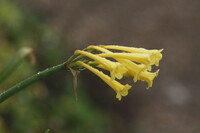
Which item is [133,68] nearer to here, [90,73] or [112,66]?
[112,66]

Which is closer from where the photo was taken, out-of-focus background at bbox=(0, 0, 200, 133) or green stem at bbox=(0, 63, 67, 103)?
green stem at bbox=(0, 63, 67, 103)

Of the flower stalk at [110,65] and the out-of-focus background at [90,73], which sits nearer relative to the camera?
the flower stalk at [110,65]

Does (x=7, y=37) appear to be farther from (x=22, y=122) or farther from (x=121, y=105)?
(x=121, y=105)

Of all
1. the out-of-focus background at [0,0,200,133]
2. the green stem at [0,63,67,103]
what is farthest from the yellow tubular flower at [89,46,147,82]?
the out-of-focus background at [0,0,200,133]

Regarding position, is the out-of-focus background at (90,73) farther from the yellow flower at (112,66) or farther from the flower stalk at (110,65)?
the yellow flower at (112,66)

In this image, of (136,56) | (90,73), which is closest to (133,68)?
(136,56)

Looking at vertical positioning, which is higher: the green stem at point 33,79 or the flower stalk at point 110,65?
the green stem at point 33,79

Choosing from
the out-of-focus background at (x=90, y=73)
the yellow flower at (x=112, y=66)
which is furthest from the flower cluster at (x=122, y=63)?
the out-of-focus background at (x=90, y=73)

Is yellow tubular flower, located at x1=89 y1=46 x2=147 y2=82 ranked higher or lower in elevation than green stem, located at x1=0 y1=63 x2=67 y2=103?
lower

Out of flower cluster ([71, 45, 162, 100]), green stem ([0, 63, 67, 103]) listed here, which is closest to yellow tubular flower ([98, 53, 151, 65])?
flower cluster ([71, 45, 162, 100])

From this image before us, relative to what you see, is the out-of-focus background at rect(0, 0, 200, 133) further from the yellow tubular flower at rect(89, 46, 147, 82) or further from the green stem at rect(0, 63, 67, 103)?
the yellow tubular flower at rect(89, 46, 147, 82)
